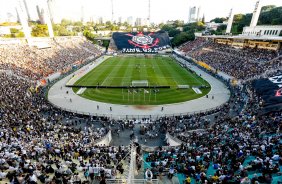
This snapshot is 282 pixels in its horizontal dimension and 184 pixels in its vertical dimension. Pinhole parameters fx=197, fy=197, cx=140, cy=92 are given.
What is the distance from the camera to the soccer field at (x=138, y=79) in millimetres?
34156

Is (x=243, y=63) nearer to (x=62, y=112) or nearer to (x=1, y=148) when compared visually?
(x=62, y=112)

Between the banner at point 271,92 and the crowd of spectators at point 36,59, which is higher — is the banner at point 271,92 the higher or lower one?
the higher one

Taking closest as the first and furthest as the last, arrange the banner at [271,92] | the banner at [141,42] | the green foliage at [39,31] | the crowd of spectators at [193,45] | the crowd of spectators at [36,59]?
1. the banner at [271,92]
2. the crowd of spectators at [36,59]
3. the crowd of spectators at [193,45]
4. the green foliage at [39,31]
5. the banner at [141,42]

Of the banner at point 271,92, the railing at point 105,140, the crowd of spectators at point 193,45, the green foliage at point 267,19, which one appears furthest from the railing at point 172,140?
the green foliage at point 267,19

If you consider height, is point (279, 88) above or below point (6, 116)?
above

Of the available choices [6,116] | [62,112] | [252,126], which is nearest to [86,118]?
[62,112]

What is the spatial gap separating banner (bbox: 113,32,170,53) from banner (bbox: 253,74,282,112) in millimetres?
71767

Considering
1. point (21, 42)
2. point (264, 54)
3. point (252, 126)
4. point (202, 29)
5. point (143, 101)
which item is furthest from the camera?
point (202, 29)

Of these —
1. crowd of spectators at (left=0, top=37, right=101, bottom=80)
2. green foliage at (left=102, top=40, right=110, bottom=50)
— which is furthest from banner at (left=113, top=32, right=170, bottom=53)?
crowd of spectators at (left=0, top=37, right=101, bottom=80)

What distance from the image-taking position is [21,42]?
6012cm

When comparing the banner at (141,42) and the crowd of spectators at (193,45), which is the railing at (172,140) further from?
the banner at (141,42)

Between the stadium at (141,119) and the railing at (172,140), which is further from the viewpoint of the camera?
the railing at (172,140)

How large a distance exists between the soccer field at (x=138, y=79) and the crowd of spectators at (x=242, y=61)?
8.29 meters

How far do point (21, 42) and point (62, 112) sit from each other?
44.4m
